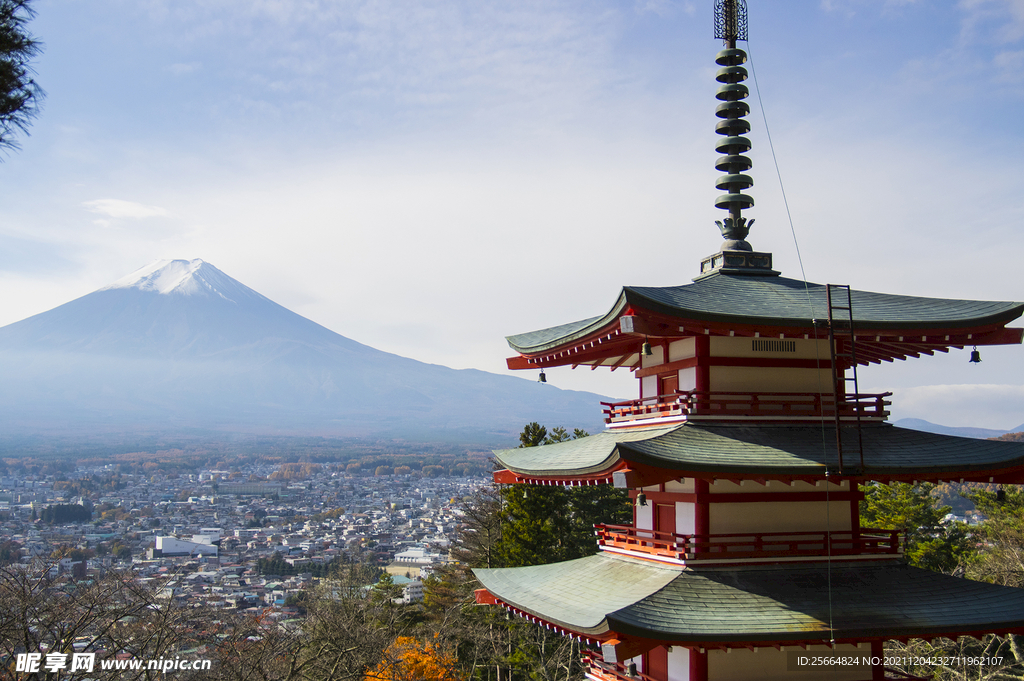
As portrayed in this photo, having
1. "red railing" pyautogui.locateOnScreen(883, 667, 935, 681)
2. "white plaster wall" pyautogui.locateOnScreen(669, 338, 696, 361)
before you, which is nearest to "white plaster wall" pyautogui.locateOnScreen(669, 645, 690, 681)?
"red railing" pyautogui.locateOnScreen(883, 667, 935, 681)

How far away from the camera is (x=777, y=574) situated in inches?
403

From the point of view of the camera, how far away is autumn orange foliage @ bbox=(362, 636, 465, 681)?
2405cm

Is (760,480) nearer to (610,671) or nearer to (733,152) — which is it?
(610,671)

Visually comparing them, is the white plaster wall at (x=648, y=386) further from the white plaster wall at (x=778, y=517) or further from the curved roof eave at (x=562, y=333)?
the white plaster wall at (x=778, y=517)

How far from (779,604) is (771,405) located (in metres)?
2.66

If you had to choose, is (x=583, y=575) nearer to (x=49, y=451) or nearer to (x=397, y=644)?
(x=397, y=644)

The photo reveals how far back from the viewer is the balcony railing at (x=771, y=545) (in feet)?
33.8

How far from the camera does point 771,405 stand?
36.0 feet

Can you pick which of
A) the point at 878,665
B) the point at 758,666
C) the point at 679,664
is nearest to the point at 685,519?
the point at 679,664

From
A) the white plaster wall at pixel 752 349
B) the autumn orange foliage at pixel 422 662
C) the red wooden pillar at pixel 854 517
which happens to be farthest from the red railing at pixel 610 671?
the autumn orange foliage at pixel 422 662

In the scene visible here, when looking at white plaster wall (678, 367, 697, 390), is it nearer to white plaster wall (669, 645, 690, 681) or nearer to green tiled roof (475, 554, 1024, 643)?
green tiled roof (475, 554, 1024, 643)

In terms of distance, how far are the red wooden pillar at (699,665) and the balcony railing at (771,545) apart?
1117 millimetres

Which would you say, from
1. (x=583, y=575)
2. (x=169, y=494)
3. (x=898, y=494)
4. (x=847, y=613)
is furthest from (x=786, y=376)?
(x=169, y=494)

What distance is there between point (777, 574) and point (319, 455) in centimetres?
18140
